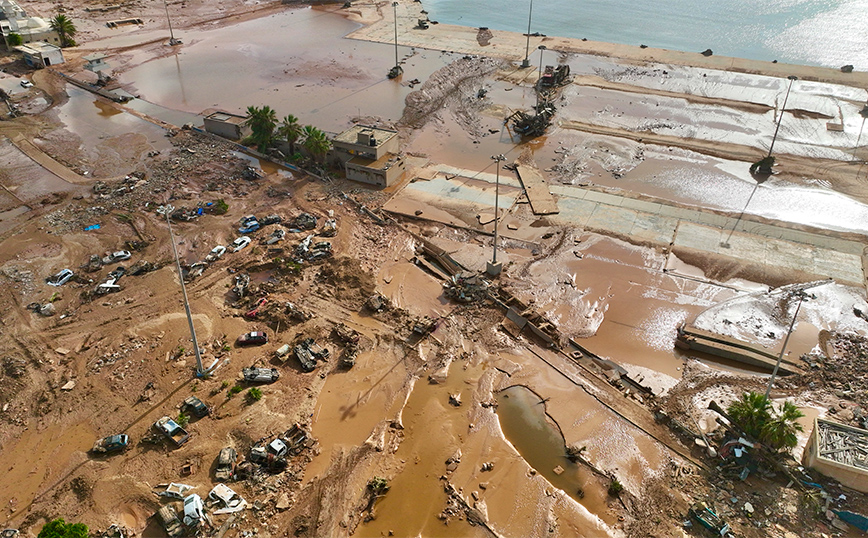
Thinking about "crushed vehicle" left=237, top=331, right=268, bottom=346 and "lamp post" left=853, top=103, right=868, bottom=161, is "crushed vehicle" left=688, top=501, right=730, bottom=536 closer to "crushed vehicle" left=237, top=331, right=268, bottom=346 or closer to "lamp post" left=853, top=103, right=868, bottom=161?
"crushed vehicle" left=237, top=331, right=268, bottom=346

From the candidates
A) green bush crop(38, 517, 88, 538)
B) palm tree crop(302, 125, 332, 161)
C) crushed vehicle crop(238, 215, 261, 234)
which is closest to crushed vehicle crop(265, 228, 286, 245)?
crushed vehicle crop(238, 215, 261, 234)

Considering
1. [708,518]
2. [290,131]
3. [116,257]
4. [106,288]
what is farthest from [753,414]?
[290,131]

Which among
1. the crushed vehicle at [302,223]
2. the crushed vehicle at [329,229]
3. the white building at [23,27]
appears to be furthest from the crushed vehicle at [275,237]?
the white building at [23,27]

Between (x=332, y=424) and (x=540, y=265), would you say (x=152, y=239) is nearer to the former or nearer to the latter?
(x=332, y=424)

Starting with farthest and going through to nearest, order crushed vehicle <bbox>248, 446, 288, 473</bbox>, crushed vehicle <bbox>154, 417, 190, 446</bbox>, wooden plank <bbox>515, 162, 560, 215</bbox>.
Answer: wooden plank <bbox>515, 162, 560, 215</bbox> → crushed vehicle <bbox>154, 417, 190, 446</bbox> → crushed vehicle <bbox>248, 446, 288, 473</bbox>

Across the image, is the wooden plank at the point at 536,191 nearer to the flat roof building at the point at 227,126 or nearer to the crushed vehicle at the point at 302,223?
the crushed vehicle at the point at 302,223

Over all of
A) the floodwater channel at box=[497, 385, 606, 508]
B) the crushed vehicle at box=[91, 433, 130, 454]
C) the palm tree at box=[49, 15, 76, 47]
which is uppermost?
the palm tree at box=[49, 15, 76, 47]
